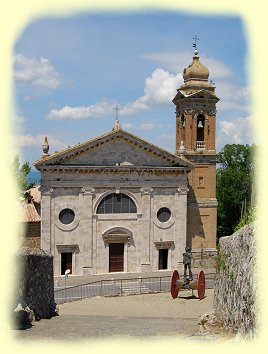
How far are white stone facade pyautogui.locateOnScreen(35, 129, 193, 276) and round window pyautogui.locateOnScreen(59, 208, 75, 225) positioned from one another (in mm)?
207

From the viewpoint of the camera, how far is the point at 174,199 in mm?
34719

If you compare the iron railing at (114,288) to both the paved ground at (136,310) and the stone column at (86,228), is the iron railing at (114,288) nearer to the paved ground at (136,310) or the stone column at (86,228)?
the paved ground at (136,310)

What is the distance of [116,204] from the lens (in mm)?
33250

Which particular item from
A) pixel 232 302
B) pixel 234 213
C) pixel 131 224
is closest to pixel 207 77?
pixel 131 224

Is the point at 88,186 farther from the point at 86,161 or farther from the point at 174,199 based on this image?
the point at 174,199

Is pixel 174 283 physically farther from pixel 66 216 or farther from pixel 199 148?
pixel 199 148

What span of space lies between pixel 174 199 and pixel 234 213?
14902mm

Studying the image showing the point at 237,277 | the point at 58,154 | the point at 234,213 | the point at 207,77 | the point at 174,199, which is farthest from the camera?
the point at 234,213

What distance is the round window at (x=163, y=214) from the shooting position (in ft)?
113

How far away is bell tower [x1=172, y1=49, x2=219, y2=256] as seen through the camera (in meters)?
36.2

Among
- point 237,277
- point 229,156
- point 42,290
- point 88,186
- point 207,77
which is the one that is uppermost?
point 207,77

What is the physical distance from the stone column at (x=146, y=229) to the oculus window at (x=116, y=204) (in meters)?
0.78

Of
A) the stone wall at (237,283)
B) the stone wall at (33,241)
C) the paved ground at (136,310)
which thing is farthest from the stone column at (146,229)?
the stone wall at (237,283)

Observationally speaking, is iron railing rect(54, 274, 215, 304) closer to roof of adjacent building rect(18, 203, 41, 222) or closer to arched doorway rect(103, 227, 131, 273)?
arched doorway rect(103, 227, 131, 273)
